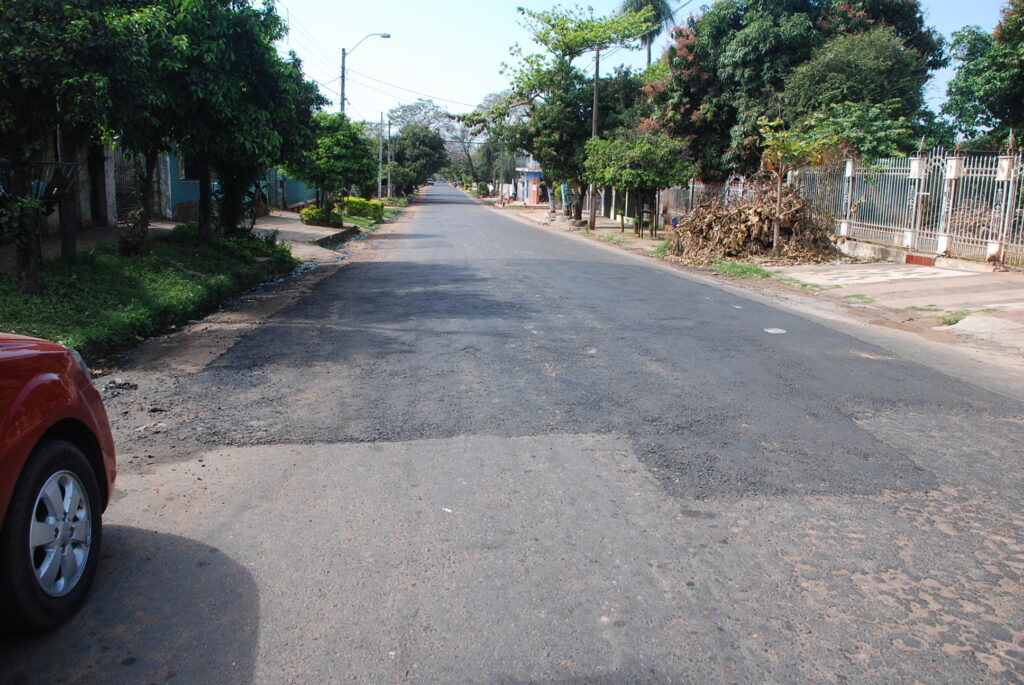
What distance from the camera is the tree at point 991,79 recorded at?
2186 cm

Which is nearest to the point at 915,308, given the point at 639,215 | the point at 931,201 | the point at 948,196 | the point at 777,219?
the point at 948,196

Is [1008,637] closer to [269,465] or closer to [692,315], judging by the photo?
[269,465]

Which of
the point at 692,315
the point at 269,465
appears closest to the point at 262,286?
the point at 692,315

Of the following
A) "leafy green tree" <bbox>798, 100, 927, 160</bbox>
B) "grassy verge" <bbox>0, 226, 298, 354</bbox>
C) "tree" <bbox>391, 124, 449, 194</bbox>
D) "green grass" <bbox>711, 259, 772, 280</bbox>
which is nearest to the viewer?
"grassy verge" <bbox>0, 226, 298, 354</bbox>

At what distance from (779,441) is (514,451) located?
1.88 m

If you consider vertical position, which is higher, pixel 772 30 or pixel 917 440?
pixel 772 30

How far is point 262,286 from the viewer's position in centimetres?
1493

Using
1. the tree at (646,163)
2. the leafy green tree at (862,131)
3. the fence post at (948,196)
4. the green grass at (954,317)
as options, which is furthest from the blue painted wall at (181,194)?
the green grass at (954,317)

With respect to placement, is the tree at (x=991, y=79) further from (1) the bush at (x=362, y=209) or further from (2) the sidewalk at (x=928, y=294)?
(1) the bush at (x=362, y=209)

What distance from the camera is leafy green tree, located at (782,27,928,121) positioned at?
79.6 ft

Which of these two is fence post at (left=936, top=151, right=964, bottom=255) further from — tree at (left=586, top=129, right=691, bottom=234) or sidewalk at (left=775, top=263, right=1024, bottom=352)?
tree at (left=586, top=129, right=691, bottom=234)

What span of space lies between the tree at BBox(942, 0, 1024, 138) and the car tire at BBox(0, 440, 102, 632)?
24.8 metres

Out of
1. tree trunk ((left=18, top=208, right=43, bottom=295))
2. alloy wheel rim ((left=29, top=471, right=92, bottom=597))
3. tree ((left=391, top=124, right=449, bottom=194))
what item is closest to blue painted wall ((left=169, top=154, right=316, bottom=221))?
tree trunk ((left=18, top=208, right=43, bottom=295))

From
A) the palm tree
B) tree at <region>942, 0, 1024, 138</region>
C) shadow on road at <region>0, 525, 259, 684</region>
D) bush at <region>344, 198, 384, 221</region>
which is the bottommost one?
shadow on road at <region>0, 525, 259, 684</region>
